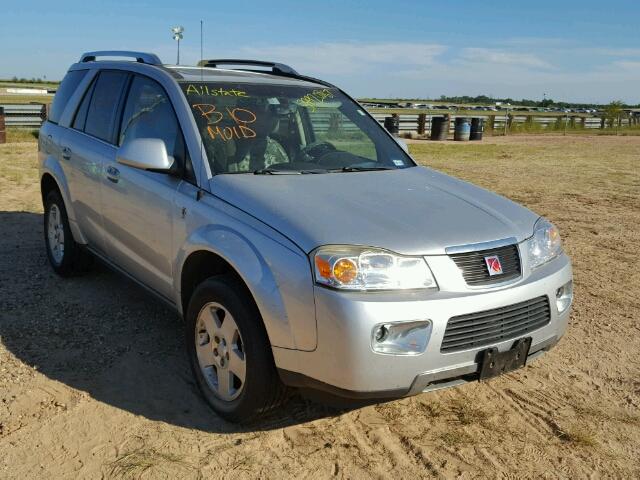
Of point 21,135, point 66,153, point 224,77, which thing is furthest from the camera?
point 21,135

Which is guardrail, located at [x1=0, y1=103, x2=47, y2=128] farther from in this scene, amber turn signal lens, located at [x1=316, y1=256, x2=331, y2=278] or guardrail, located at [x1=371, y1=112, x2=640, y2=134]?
amber turn signal lens, located at [x1=316, y1=256, x2=331, y2=278]

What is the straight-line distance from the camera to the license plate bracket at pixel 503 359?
9.56ft

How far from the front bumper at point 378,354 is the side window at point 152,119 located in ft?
4.27

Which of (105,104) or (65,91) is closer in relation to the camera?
(105,104)

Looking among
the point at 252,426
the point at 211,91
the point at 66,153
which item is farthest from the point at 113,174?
the point at 252,426

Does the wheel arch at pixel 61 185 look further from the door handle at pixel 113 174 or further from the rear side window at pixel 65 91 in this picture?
the door handle at pixel 113 174

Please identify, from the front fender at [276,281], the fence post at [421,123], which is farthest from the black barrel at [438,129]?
the front fender at [276,281]

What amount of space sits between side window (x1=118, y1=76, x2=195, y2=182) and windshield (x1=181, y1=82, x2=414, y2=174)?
0.15 meters

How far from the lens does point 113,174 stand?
4.28 metres

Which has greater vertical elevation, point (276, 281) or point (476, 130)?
point (276, 281)

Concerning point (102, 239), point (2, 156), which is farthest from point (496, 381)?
point (2, 156)

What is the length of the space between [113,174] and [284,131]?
1198 millimetres

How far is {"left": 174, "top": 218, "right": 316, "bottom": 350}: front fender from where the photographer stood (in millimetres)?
2762

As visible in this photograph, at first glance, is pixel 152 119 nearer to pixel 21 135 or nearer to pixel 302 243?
pixel 302 243
